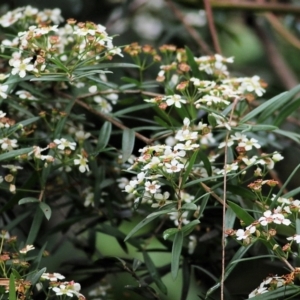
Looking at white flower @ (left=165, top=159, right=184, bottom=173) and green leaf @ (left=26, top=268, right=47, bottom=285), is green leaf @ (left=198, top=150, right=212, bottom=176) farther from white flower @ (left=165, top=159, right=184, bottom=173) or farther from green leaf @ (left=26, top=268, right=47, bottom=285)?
green leaf @ (left=26, top=268, right=47, bottom=285)

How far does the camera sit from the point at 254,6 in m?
1.43

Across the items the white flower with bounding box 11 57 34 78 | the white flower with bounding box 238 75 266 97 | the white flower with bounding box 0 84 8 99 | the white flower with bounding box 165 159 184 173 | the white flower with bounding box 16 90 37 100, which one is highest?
the white flower with bounding box 11 57 34 78

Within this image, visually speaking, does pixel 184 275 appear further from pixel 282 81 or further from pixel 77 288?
pixel 282 81

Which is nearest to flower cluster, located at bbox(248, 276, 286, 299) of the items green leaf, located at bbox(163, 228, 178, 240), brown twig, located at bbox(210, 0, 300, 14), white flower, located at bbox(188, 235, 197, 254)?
green leaf, located at bbox(163, 228, 178, 240)

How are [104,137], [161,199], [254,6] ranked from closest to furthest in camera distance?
1. [161,199]
2. [104,137]
3. [254,6]

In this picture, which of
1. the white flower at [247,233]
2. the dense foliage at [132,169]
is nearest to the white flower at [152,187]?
the dense foliage at [132,169]

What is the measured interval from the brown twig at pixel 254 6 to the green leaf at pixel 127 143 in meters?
0.63

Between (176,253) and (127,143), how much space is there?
0.20m

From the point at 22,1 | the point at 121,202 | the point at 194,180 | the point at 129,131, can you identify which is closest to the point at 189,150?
the point at 194,180

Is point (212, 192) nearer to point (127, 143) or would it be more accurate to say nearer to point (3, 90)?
point (127, 143)

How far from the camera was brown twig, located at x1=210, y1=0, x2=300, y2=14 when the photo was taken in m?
1.43

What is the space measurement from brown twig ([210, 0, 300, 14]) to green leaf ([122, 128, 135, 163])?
24.9 inches

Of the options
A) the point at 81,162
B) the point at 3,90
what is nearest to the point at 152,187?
the point at 81,162

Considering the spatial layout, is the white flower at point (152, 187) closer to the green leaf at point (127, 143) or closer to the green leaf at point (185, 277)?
the green leaf at point (127, 143)
